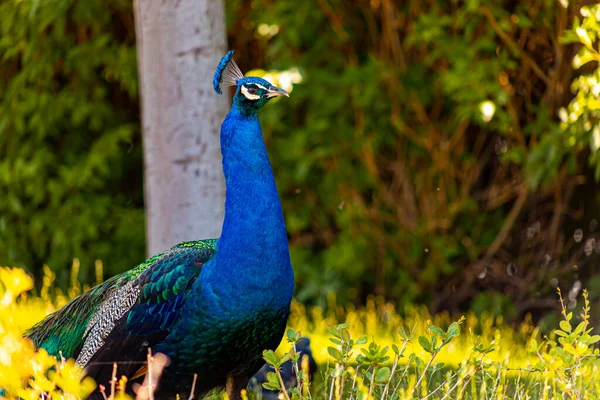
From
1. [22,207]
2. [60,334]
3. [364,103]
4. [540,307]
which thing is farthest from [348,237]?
[60,334]

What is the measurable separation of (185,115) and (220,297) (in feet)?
5.18

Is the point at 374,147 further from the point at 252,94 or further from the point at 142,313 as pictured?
the point at 142,313

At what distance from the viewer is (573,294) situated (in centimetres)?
570

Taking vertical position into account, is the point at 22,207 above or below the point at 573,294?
above

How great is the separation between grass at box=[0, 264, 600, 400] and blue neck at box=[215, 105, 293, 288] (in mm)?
289

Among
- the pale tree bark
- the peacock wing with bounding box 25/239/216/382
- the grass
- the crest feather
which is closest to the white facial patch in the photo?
the crest feather

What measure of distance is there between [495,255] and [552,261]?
37 cm

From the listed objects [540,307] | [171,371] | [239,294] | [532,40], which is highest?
[532,40]

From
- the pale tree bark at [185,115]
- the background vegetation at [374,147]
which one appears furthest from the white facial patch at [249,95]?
the background vegetation at [374,147]

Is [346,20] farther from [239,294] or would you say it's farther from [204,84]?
[239,294]

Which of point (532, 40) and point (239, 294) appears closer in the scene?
point (239, 294)

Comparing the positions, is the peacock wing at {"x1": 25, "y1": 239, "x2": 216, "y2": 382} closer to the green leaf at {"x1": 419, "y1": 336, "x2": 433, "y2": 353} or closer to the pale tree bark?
the green leaf at {"x1": 419, "y1": 336, "x2": 433, "y2": 353}

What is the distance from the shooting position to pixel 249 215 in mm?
3205

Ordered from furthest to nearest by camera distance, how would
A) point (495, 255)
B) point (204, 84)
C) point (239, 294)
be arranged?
point (495, 255) → point (204, 84) → point (239, 294)
